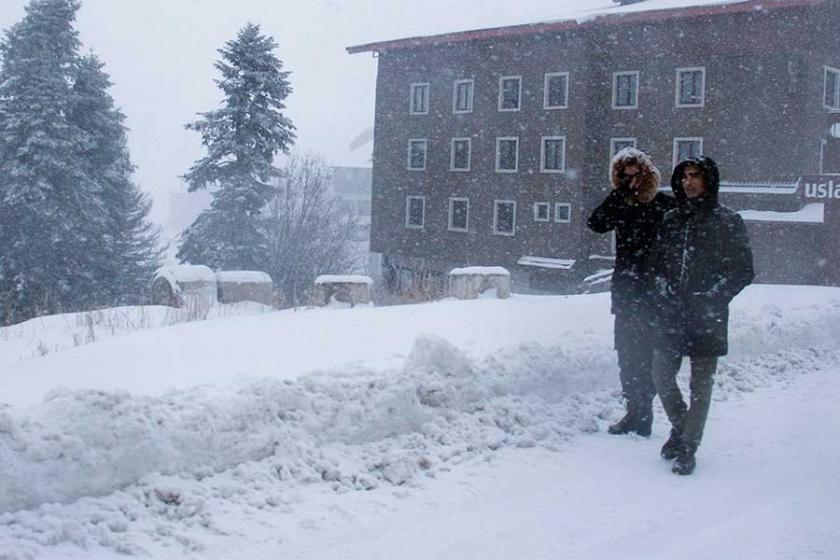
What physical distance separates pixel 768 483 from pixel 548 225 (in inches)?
1450

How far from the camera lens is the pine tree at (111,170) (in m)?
38.3

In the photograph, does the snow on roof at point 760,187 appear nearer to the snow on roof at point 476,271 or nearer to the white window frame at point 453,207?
the white window frame at point 453,207

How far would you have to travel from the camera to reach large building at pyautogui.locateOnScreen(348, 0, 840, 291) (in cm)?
3481

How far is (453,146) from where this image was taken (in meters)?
45.5

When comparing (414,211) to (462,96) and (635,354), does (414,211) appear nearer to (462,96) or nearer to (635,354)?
(462,96)

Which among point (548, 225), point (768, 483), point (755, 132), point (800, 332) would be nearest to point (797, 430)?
point (768, 483)

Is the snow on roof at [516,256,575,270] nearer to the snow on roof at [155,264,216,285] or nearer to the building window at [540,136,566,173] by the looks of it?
the building window at [540,136,566,173]

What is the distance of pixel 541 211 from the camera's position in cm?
4262

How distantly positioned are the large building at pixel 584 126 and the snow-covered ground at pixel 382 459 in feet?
70.1

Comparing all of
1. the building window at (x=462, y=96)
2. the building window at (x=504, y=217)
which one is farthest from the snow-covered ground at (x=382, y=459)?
the building window at (x=462, y=96)

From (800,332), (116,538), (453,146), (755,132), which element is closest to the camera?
(116,538)

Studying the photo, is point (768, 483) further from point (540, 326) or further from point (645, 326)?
point (540, 326)

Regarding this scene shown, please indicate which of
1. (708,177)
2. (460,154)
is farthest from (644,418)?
(460,154)

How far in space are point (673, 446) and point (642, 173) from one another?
1788 mm
